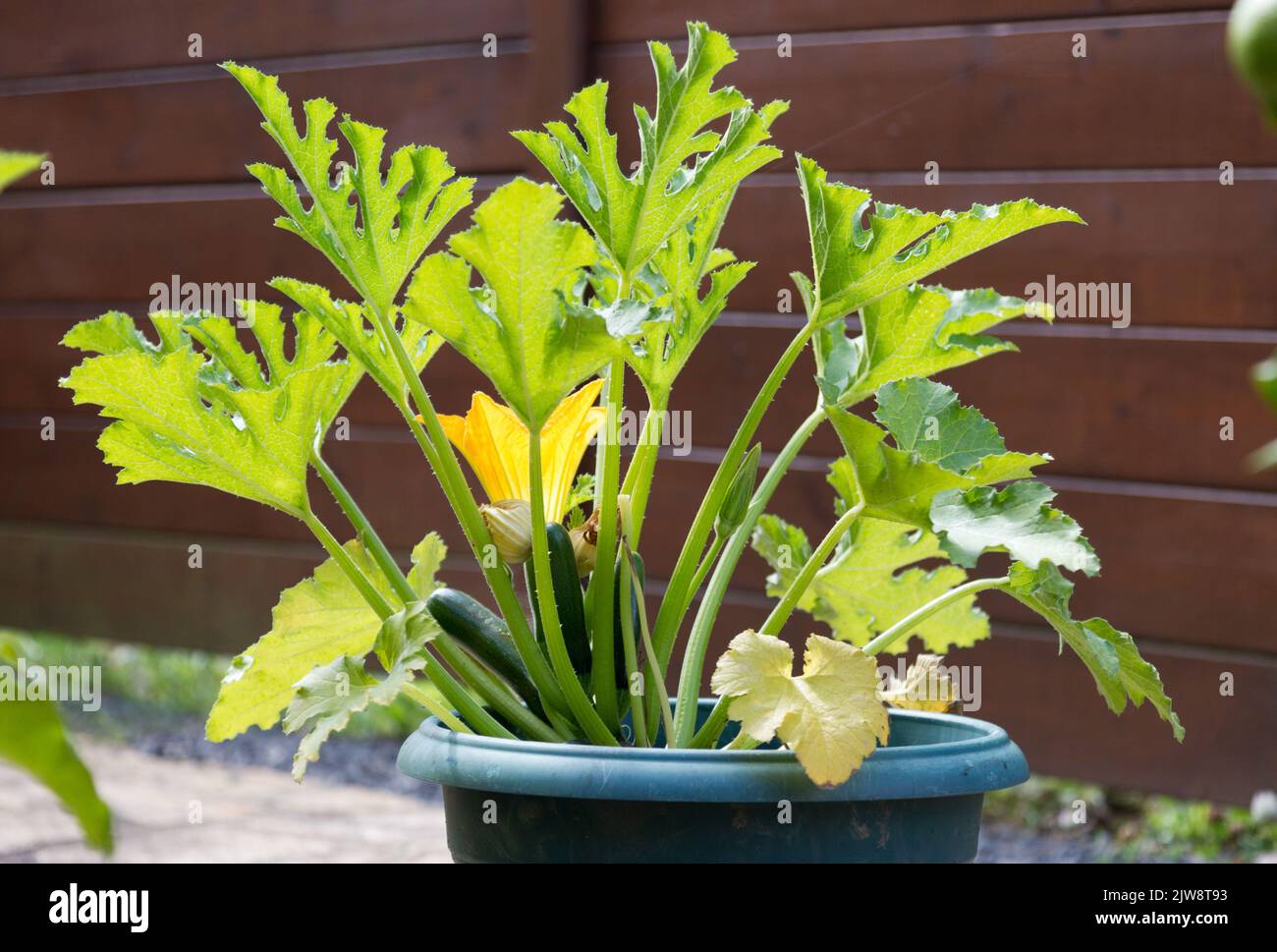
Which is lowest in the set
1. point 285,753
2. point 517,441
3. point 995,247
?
point 285,753

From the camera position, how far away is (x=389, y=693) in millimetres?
768

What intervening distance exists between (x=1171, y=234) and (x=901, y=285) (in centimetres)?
126

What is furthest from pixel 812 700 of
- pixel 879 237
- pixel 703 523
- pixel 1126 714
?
pixel 1126 714

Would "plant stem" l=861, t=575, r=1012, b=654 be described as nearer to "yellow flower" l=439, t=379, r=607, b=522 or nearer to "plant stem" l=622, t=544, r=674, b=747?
"plant stem" l=622, t=544, r=674, b=747

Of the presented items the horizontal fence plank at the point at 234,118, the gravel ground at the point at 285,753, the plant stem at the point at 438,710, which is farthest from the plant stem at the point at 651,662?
the horizontal fence plank at the point at 234,118

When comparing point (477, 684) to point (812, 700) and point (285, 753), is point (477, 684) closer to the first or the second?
point (812, 700)

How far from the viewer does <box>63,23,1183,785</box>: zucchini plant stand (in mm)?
781

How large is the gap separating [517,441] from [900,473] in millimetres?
278

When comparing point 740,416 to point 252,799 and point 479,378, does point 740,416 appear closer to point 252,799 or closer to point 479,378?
point 479,378

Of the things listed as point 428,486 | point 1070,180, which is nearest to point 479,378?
point 428,486

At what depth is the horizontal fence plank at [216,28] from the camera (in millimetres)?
2555

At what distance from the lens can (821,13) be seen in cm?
219

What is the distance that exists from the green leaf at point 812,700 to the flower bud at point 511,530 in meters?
0.17

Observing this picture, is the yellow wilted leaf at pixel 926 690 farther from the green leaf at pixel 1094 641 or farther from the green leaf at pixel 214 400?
the green leaf at pixel 214 400
